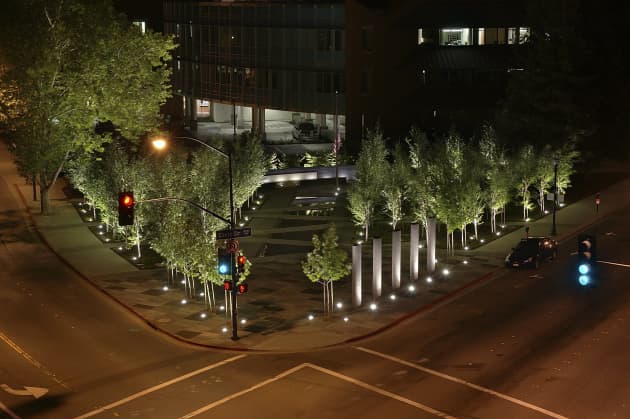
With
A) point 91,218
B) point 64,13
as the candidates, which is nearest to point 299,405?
point 91,218

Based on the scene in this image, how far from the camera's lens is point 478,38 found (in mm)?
85625

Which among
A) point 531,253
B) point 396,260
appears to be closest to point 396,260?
point 396,260

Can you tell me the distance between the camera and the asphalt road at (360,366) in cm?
2892

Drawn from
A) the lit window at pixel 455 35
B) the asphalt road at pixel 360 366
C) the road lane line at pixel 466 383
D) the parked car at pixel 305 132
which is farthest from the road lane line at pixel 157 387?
the parked car at pixel 305 132

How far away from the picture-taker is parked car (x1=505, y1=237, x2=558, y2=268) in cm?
Result: 4741

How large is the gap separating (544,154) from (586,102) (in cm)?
1114

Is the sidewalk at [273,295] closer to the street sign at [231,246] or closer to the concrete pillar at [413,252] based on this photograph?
the concrete pillar at [413,252]

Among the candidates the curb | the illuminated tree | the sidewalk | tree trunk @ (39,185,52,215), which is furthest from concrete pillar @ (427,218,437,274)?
tree trunk @ (39,185,52,215)

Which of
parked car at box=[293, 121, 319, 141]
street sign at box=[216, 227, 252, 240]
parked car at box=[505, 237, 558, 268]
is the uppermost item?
parked car at box=[293, 121, 319, 141]

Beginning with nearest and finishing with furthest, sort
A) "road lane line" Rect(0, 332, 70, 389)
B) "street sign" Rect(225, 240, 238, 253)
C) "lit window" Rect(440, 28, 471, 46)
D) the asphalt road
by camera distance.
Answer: the asphalt road, "road lane line" Rect(0, 332, 70, 389), "street sign" Rect(225, 240, 238, 253), "lit window" Rect(440, 28, 471, 46)

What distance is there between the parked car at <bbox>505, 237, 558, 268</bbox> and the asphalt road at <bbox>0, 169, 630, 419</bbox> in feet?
11.7

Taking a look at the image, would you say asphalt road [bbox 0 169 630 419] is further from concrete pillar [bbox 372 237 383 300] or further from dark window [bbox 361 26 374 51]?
dark window [bbox 361 26 374 51]

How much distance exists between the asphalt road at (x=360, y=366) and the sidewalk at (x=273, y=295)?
95 cm

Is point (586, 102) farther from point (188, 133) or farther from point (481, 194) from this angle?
point (188, 133)
